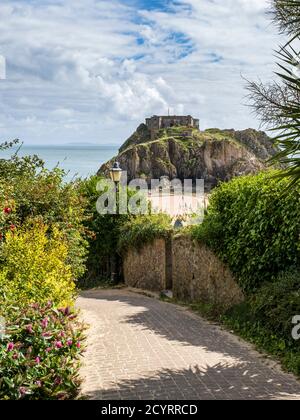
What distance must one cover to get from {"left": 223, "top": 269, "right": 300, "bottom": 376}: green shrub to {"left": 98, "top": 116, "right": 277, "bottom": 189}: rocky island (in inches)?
1378

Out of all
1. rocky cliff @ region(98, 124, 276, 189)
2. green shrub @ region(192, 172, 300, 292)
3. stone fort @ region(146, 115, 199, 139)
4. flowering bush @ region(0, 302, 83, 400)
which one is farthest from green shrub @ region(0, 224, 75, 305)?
stone fort @ region(146, 115, 199, 139)

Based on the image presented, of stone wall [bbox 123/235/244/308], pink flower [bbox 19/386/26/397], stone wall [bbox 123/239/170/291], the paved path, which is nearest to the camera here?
pink flower [bbox 19/386/26/397]

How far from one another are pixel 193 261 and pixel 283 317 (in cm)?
535

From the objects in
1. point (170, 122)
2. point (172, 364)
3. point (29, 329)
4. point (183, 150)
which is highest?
point (170, 122)

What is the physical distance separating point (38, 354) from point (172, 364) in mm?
2407

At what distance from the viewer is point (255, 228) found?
1052cm

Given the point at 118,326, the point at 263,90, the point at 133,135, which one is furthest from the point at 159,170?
the point at 118,326

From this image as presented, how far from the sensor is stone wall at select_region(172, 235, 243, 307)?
1180 centimetres

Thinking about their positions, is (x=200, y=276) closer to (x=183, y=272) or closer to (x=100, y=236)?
(x=183, y=272)

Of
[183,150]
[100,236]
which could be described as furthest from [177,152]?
[100,236]

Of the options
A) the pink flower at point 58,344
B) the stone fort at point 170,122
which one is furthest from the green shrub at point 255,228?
the stone fort at point 170,122

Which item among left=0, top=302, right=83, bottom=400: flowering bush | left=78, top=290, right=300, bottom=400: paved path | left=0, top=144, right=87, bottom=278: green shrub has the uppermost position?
left=0, top=144, right=87, bottom=278: green shrub

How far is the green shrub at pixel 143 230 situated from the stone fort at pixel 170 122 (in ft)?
296

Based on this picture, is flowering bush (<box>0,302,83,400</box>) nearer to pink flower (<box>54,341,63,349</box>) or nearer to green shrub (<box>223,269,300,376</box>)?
pink flower (<box>54,341,63,349</box>)
